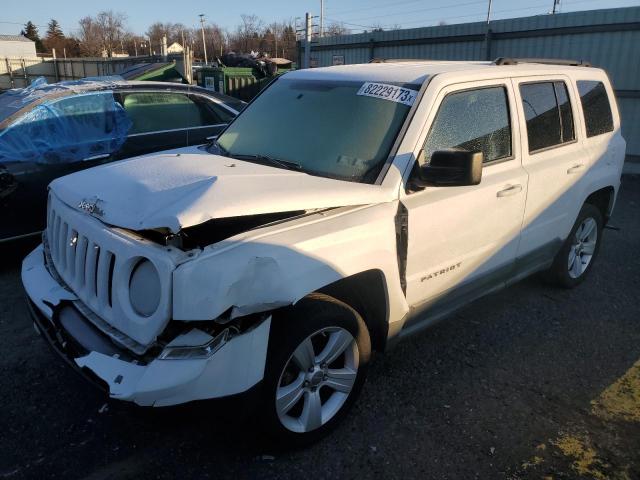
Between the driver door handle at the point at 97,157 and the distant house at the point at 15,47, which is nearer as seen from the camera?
the driver door handle at the point at 97,157

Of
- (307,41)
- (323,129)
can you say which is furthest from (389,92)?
(307,41)

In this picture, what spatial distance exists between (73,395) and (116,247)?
4.36 ft

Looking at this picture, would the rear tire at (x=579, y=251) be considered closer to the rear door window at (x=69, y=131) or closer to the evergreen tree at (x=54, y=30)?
the rear door window at (x=69, y=131)

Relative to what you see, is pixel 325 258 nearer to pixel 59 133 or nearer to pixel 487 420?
pixel 487 420

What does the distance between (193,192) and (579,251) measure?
12.8 ft

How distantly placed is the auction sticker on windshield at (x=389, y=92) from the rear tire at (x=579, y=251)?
2278 millimetres

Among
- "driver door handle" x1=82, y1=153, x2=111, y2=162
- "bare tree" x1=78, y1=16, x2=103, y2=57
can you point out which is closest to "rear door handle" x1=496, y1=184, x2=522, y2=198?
"driver door handle" x1=82, y1=153, x2=111, y2=162

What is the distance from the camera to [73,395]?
10.3 ft

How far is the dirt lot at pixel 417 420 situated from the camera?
2588mm

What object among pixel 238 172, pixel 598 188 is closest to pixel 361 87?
pixel 238 172

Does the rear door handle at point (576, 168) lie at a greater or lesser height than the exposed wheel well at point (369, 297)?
greater

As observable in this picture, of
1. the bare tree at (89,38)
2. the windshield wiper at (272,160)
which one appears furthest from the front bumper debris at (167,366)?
the bare tree at (89,38)

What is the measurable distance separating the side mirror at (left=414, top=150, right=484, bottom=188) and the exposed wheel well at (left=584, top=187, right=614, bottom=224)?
2.54 metres

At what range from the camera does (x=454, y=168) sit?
2.69 m
